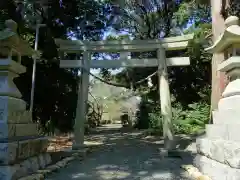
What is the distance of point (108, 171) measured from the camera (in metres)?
5.86

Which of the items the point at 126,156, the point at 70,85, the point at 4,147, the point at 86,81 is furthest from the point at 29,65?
the point at 4,147

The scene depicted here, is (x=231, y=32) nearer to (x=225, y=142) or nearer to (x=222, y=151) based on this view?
(x=225, y=142)

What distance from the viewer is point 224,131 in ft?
13.7

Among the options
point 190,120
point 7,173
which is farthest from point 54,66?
point 7,173

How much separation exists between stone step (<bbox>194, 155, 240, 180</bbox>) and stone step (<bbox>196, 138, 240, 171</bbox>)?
0.06 metres

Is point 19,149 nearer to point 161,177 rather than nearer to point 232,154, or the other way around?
point 161,177

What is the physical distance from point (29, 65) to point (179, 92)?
25.1 ft

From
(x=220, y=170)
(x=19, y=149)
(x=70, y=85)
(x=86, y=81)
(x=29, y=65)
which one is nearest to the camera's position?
(x=220, y=170)

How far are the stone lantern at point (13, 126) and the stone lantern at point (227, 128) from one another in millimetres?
2865

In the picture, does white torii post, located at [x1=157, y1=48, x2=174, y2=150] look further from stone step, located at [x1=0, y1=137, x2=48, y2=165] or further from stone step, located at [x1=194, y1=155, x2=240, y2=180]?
stone step, located at [x1=0, y1=137, x2=48, y2=165]

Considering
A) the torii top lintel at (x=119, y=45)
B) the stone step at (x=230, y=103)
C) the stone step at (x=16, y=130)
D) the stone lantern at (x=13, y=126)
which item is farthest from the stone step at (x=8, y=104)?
the torii top lintel at (x=119, y=45)

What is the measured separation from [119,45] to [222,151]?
5593mm

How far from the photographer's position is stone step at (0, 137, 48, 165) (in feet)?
14.1

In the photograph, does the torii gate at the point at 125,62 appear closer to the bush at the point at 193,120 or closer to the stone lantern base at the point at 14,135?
the stone lantern base at the point at 14,135
